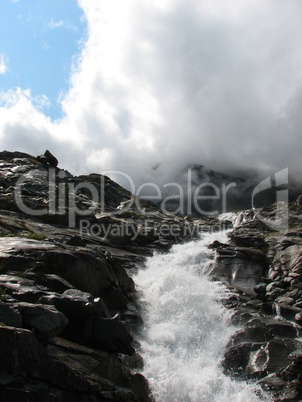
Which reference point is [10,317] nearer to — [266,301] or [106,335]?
[106,335]

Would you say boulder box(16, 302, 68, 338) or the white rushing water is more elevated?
boulder box(16, 302, 68, 338)

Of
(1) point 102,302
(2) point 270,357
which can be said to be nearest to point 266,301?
(2) point 270,357

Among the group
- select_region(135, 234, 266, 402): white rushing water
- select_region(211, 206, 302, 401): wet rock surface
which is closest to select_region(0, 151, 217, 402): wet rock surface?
select_region(135, 234, 266, 402): white rushing water

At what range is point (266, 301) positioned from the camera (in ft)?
110

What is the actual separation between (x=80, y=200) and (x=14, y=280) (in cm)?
4890

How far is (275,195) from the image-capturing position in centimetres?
15388

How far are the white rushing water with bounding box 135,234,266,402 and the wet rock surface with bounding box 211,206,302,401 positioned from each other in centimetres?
107

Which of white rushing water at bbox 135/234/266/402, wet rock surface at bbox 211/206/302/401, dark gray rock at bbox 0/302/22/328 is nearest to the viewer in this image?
dark gray rock at bbox 0/302/22/328

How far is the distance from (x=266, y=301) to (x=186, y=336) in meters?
10.5

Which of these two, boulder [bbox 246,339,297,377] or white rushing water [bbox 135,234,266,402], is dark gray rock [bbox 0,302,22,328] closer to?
white rushing water [bbox 135,234,266,402]

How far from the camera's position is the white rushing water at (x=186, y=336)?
2044cm

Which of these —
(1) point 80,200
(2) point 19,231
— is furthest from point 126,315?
(1) point 80,200

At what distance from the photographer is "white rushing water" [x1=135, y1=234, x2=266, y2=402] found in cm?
2044

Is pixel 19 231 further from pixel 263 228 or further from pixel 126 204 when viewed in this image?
pixel 126 204
